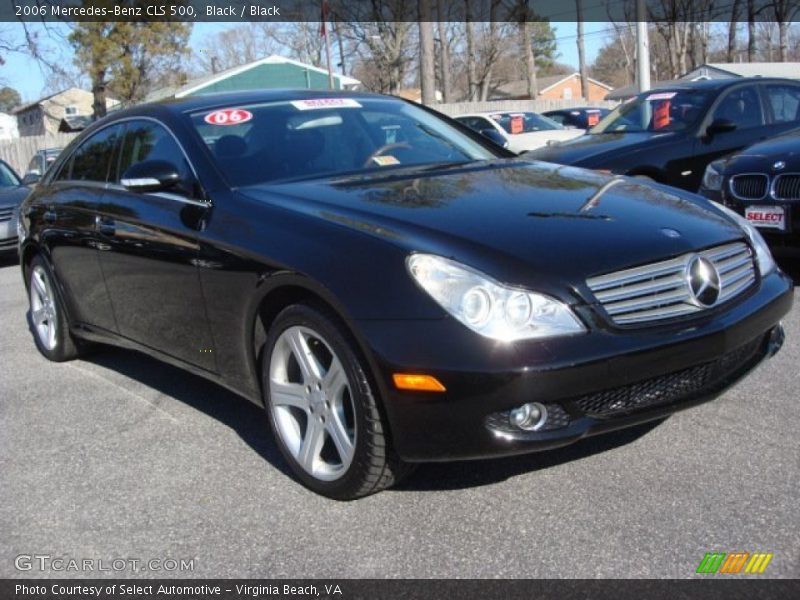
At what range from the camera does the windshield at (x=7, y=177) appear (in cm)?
1255

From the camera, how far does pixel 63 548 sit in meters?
3.05

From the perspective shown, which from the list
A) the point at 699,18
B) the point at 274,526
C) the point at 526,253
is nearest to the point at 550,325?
the point at 526,253

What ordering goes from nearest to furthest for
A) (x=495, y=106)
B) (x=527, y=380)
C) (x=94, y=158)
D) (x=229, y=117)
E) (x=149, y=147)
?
(x=527, y=380)
(x=229, y=117)
(x=149, y=147)
(x=94, y=158)
(x=495, y=106)

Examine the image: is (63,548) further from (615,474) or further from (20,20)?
(20,20)

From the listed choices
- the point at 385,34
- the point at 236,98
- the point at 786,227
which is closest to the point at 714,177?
the point at 786,227

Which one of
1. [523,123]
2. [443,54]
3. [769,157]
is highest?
[443,54]

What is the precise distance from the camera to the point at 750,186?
20.2 ft

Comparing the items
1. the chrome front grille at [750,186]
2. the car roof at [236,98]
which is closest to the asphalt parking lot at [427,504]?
the car roof at [236,98]

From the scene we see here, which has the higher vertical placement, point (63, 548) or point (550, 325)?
point (550, 325)

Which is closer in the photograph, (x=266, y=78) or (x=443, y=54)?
(x=443, y=54)

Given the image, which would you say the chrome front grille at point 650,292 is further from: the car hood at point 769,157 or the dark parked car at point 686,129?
the dark parked car at point 686,129

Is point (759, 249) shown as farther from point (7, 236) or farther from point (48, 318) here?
point (7, 236)

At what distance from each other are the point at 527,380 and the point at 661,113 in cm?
696

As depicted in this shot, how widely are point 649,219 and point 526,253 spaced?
0.65m
